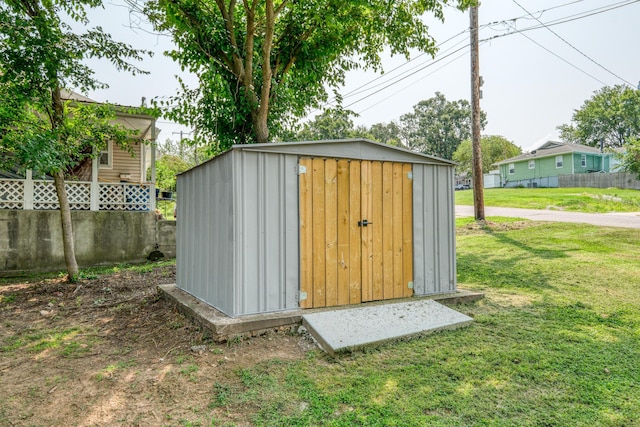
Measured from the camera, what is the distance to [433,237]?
15.3 feet

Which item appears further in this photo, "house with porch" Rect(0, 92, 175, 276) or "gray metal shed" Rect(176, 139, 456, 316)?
"house with porch" Rect(0, 92, 175, 276)

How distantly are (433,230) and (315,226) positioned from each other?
168 centimetres

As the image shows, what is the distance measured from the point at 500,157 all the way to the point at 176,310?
40.3 metres

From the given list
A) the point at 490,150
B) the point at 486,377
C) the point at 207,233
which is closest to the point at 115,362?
the point at 207,233

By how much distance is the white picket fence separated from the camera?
26.1ft

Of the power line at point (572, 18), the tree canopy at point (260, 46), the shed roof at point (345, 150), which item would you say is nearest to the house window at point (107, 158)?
the tree canopy at point (260, 46)

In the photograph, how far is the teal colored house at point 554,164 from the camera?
28.5 metres

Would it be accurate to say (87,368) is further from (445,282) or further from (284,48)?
(284,48)

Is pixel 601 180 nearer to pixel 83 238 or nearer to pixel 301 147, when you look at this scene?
pixel 301 147

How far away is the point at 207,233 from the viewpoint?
164 inches

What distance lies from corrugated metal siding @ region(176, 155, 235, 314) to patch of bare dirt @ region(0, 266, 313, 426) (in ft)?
1.32

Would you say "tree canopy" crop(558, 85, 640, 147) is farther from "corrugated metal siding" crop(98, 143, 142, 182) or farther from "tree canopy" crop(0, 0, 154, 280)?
"tree canopy" crop(0, 0, 154, 280)

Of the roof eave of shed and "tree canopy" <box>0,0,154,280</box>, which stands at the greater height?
"tree canopy" <box>0,0,154,280</box>

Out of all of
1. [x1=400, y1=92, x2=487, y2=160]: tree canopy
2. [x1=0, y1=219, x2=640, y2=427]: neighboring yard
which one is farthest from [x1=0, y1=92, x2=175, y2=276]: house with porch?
[x1=400, y1=92, x2=487, y2=160]: tree canopy
